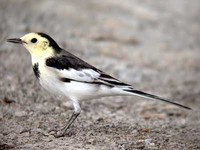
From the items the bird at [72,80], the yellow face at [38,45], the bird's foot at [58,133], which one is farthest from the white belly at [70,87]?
the bird's foot at [58,133]

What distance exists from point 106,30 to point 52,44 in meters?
5.85

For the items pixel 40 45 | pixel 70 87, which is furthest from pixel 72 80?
pixel 40 45

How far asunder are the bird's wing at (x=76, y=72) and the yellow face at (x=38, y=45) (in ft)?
0.43

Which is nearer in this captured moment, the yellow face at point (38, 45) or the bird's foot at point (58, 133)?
the bird's foot at point (58, 133)

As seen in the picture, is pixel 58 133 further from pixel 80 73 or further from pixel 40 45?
pixel 40 45

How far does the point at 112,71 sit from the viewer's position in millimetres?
9750

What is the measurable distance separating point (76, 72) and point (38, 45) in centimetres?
58

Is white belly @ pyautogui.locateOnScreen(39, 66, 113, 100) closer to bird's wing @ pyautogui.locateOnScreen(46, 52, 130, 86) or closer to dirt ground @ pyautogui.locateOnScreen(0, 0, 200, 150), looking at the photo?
bird's wing @ pyautogui.locateOnScreen(46, 52, 130, 86)

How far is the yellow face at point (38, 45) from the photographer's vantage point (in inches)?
241

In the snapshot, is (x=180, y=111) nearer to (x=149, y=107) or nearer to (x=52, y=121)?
(x=149, y=107)

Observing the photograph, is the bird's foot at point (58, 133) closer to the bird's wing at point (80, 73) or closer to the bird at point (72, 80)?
the bird at point (72, 80)

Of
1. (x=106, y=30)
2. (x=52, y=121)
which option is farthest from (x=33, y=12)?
(x=52, y=121)

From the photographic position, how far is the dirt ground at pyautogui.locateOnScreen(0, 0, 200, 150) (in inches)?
241

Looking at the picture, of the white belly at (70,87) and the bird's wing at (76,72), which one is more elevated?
the bird's wing at (76,72)
